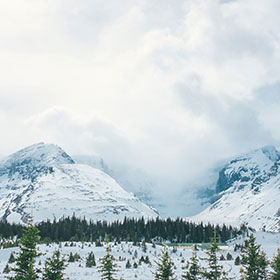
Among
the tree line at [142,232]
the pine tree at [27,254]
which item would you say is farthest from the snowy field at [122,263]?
the tree line at [142,232]

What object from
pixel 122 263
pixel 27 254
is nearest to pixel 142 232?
A: pixel 122 263

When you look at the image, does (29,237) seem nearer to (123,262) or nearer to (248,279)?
(248,279)

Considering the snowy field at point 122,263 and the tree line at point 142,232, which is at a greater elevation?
the tree line at point 142,232

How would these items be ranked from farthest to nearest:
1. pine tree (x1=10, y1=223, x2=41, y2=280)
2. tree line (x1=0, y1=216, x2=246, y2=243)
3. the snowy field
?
tree line (x1=0, y1=216, x2=246, y2=243) → the snowy field → pine tree (x1=10, y1=223, x2=41, y2=280)

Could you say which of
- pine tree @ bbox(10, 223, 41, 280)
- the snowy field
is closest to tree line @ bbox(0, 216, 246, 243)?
the snowy field

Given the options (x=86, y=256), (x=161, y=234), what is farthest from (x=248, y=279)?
(x=161, y=234)

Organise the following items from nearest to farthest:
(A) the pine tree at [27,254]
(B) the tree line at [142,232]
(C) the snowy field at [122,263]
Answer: (A) the pine tree at [27,254] < (C) the snowy field at [122,263] < (B) the tree line at [142,232]

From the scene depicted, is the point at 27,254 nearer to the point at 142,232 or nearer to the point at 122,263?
the point at 122,263

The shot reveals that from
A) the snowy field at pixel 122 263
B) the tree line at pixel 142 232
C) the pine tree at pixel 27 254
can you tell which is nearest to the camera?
Answer: the pine tree at pixel 27 254

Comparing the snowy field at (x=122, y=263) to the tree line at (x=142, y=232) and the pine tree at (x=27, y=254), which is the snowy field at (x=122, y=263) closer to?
the pine tree at (x=27, y=254)

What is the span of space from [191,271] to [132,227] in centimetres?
12375

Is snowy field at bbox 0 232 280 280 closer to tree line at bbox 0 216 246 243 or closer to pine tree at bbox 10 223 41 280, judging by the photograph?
pine tree at bbox 10 223 41 280

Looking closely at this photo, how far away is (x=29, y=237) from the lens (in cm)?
3488

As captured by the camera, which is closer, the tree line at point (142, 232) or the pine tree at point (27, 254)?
the pine tree at point (27, 254)
